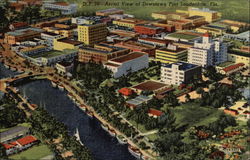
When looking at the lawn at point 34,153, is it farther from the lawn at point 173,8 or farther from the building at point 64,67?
the lawn at point 173,8

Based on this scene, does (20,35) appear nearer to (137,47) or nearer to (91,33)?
(91,33)

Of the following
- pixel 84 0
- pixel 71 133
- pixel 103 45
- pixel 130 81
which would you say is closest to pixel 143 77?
pixel 130 81

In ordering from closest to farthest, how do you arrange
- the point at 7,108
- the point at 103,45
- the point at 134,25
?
the point at 7,108
the point at 103,45
the point at 134,25

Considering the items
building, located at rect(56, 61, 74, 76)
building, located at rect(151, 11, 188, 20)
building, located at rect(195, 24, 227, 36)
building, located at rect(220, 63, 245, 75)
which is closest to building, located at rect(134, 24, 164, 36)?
Answer: building, located at rect(195, 24, 227, 36)

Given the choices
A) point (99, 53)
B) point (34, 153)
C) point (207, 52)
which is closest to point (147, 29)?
point (99, 53)

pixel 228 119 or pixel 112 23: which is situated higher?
pixel 112 23

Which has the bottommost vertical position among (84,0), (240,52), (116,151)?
(116,151)

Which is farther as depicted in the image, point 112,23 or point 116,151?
point 112,23

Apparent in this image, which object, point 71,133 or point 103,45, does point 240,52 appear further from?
point 71,133

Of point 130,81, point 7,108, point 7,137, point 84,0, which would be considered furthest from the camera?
point 84,0
